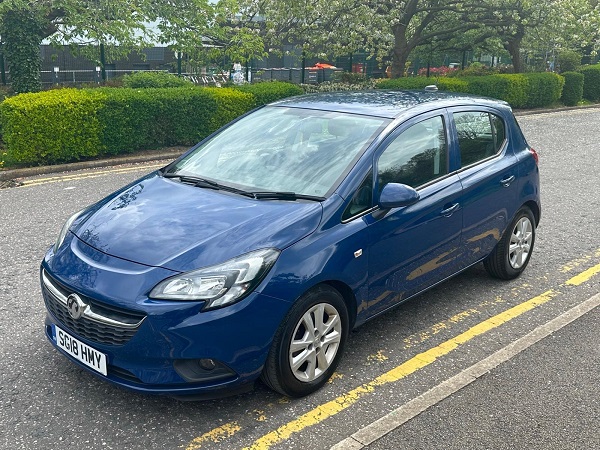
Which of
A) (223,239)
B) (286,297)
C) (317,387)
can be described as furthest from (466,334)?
(223,239)

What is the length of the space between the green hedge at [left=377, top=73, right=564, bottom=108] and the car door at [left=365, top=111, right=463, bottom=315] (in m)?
14.2

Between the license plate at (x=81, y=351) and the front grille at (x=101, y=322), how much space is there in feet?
0.17

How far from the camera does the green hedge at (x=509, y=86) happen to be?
18.5 meters

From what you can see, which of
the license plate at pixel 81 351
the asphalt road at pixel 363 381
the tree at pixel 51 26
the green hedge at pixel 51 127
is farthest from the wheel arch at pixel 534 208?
the tree at pixel 51 26

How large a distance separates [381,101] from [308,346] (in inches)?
83.0

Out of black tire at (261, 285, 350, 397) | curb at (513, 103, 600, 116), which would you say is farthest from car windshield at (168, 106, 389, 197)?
curb at (513, 103, 600, 116)

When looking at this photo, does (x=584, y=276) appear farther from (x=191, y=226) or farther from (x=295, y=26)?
(x=295, y=26)

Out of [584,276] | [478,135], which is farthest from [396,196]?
[584,276]

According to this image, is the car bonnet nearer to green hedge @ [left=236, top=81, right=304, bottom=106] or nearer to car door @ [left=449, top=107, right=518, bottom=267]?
car door @ [left=449, top=107, right=518, bottom=267]

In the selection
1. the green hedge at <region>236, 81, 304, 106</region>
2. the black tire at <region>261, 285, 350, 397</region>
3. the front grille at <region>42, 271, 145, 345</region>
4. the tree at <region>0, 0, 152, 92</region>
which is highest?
the tree at <region>0, 0, 152, 92</region>

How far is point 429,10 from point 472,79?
256 centimetres

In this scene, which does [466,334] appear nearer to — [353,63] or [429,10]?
[429,10]

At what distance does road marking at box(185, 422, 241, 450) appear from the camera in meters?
3.18

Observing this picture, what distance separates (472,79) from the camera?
66.6 feet
